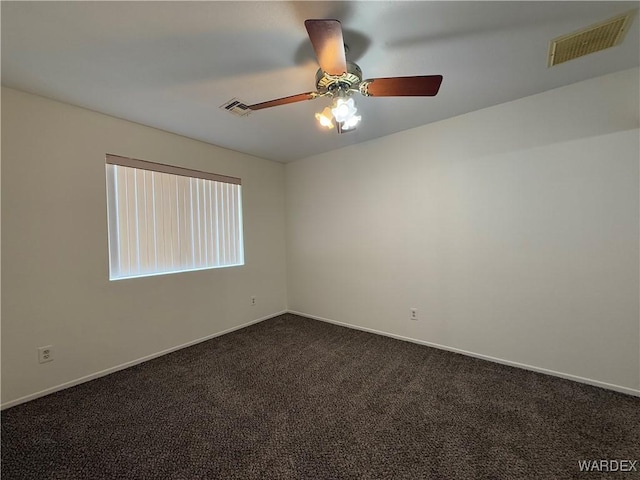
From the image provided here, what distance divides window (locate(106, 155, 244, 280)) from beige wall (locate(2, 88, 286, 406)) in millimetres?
102

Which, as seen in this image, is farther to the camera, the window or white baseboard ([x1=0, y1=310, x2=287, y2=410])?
the window

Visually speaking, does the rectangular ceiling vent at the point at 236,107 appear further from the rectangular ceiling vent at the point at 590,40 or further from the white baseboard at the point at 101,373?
the white baseboard at the point at 101,373

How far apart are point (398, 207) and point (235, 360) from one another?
246 centimetres

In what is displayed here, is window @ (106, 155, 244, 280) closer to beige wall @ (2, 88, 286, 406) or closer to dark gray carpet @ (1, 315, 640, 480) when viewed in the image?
beige wall @ (2, 88, 286, 406)

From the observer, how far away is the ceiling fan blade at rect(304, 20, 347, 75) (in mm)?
1119

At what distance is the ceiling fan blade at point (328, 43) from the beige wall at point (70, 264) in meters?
2.29

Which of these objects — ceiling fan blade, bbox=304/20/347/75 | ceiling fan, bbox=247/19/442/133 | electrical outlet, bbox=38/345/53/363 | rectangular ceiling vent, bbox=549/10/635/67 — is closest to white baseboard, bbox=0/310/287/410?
electrical outlet, bbox=38/345/53/363

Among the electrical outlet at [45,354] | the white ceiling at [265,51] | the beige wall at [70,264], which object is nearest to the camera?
the white ceiling at [265,51]

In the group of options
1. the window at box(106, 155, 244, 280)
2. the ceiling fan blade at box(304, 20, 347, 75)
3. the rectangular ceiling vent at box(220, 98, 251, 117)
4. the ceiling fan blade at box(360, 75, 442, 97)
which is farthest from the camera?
the window at box(106, 155, 244, 280)

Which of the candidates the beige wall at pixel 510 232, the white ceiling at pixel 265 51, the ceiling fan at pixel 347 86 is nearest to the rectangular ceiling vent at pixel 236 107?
the white ceiling at pixel 265 51

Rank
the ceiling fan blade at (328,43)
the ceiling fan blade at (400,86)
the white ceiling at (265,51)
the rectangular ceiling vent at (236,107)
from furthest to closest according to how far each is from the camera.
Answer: the rectangular ceiling vent at (236,107)
the ceiling fan blade at (400,86)
the white ceiling at (265,51)
the ceiling fan blade at (328,43)

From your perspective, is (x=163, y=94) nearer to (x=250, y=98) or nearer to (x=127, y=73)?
(x=127, y=73)

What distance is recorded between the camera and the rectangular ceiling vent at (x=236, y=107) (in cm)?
223

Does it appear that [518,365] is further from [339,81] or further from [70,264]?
[70,264]
